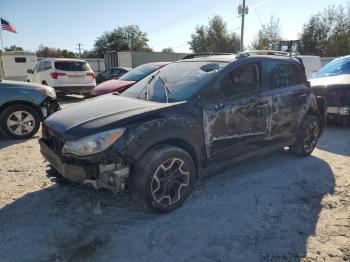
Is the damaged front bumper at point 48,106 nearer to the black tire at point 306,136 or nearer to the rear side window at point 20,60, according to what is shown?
the black tire at point 306,136

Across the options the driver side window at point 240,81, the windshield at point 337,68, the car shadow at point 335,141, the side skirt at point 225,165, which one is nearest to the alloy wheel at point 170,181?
the side skirt at point 225,165

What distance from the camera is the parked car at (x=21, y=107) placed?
7.00 metres

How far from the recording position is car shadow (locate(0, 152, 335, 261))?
3.06 m

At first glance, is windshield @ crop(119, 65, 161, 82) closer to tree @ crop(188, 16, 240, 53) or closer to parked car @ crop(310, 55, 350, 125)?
parked car @ crop(310, 55, 350, 125)

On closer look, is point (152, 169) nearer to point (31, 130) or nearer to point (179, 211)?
point (179, 211)

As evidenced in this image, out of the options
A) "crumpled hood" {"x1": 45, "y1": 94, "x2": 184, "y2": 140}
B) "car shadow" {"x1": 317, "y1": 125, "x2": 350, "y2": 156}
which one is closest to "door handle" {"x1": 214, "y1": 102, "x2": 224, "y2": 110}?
"crumpled hood" {"x1": 45, "y1": 94, "x2": 184, "y2": 140}

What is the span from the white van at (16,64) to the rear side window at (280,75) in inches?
898

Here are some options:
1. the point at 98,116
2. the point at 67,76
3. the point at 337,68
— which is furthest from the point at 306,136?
the point at 67,76

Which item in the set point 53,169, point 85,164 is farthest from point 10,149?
point 85,164

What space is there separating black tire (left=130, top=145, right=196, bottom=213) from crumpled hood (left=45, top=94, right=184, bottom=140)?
18.0 inches

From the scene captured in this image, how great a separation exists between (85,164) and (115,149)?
1.14ft

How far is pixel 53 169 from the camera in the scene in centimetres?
409

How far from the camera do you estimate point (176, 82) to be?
4.39 meters

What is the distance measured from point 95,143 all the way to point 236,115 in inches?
74.2
